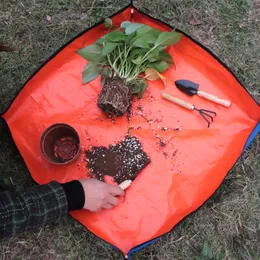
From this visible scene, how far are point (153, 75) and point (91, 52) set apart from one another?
0.27 m

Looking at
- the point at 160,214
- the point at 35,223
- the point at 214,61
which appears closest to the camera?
the point at 35,223

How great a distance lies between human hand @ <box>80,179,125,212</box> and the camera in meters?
1.50

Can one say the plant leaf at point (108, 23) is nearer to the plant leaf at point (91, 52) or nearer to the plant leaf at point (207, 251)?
the plant leaf at point (91, 52)

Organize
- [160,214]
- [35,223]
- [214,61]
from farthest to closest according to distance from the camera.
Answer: [214,61], [160,214], [35,223]

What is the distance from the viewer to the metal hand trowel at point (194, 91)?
1.61 m

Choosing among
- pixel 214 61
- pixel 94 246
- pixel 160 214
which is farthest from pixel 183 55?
pixel 94 246

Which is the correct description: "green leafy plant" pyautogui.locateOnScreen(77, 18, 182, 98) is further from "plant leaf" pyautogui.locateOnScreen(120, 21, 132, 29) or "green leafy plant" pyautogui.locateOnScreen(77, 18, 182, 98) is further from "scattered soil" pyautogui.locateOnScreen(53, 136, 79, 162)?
"scattered soil" pyautogui.locateOnScreen(53, 136, 79, 162)

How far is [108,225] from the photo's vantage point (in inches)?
61.2

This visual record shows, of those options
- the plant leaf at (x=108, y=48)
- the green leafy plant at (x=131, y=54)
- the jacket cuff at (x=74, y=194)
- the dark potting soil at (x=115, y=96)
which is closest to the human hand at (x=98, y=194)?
the jacket cuff at (x=74, y=194)

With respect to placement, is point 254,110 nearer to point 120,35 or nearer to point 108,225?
point 120,35

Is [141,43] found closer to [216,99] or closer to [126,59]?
[126,59]

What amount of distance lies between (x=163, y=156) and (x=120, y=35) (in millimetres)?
519

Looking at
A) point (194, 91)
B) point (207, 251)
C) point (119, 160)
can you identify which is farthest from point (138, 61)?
point (207, 251)

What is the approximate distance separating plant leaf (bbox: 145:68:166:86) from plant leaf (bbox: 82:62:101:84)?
0.20m
